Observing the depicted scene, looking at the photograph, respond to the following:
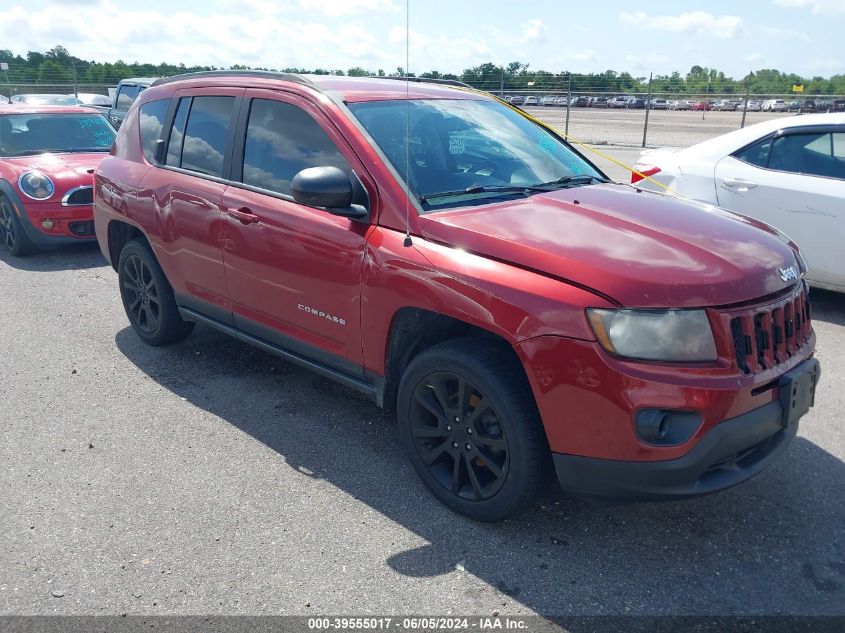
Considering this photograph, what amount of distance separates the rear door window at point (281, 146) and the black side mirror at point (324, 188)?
24 cm

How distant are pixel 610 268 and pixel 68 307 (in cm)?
Result: 541

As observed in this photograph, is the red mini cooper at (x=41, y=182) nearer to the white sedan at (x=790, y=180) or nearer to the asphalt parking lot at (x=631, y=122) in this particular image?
the white sedan at (x=790, y=180)

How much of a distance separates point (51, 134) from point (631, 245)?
332 inches

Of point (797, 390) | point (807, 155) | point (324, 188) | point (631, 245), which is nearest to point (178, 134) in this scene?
point (324, 188)

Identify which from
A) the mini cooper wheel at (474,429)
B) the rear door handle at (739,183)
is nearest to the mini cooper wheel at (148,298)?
the mini cooper wheel at (474,429)

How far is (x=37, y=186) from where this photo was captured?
803 centimetres

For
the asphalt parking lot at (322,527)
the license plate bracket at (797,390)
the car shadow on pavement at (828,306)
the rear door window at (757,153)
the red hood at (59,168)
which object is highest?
the rear door window at (757,153)

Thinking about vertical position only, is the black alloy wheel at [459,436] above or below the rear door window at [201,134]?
below

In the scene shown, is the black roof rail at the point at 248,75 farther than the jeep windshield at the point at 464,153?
Yes

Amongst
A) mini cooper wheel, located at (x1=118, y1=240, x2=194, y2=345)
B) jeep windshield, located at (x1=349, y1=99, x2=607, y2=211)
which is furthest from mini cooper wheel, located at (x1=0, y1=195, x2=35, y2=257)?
jeep windshield, located at (x1=349, y1=99, x2=607, y2=211)

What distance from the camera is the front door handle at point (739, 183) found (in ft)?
19.4

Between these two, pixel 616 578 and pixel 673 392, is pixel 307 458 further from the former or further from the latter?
pixel 673 392

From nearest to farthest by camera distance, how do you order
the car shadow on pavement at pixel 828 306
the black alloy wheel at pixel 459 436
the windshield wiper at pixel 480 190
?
the black alloy wheel at pixel 459 436, the windshield wiper at pixel 480 190, the car shadow on pavement at pixel 828 306

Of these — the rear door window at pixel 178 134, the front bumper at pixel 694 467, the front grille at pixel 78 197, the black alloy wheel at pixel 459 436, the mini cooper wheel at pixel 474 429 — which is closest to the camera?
the front bumper at pixel 694 467
